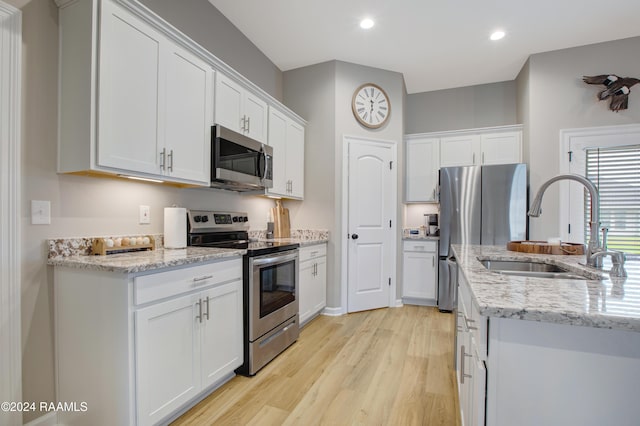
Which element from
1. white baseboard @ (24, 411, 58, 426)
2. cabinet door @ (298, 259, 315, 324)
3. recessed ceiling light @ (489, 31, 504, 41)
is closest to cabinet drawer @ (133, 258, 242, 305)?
white baseboard @ (24, 411, 58, 426)

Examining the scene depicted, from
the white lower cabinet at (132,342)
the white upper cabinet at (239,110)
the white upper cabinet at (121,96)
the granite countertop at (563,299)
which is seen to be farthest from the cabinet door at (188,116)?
the granite countertop at (563,299)

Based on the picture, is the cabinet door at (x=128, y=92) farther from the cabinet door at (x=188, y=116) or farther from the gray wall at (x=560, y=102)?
the gray wall at (x=560, y=102)

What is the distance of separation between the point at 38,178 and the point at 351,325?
282cm

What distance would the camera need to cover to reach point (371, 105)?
3.89 meters

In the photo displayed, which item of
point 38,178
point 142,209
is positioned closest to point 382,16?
point 142,209

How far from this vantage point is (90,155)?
61.7 inches

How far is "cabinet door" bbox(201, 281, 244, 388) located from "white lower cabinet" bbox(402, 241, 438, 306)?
2.55m

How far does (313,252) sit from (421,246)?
1564 millimetres

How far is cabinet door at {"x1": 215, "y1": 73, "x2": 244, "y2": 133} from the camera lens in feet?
7.99

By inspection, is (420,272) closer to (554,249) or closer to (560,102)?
(554,249)

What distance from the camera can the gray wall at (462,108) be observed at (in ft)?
14.0

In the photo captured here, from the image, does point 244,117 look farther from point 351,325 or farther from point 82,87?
point 351,325

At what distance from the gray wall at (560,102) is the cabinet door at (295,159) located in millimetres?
2687

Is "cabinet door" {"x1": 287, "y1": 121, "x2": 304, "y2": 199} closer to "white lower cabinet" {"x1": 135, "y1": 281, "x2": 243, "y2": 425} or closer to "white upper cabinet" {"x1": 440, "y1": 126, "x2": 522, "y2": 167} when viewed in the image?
"white lower cabinet" {"x1": 135, "y1": 281, "x2": 243, "y2": 425}
